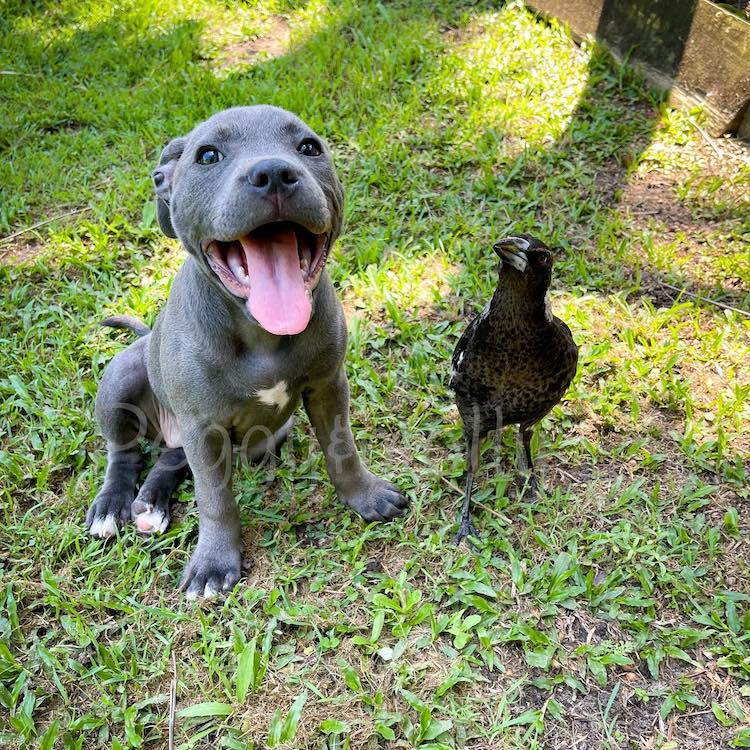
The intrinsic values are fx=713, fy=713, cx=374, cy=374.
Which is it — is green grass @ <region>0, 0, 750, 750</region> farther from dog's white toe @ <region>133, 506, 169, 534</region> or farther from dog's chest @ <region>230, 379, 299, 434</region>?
dog's chest @ <region>230, 379, 299, 434</region>

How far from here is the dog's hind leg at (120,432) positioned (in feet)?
11.4

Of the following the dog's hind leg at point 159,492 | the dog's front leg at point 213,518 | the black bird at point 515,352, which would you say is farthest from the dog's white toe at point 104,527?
the black bird at point 515,352

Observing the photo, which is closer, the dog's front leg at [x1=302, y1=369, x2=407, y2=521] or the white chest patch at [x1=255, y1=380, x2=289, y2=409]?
the white chest patch at [x1=255, y1=380, x2=289, y2=409]

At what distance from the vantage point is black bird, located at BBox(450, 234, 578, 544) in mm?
2834

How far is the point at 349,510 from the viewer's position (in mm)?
3523

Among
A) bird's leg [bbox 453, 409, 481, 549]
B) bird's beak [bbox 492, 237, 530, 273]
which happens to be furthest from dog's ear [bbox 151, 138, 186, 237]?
bird's leg [bbox 453, 409, 481, 549]

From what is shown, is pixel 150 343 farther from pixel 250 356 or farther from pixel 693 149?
pixel 693 149

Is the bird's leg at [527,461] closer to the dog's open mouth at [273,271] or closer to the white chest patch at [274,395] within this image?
the white chest patch at [274,395]

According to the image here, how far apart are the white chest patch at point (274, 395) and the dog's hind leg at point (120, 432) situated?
0.97m

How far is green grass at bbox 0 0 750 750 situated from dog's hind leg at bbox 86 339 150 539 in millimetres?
124

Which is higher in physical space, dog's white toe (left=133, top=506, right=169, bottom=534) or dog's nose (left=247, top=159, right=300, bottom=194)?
dog's nose (left=247, top=159, right=300, bottom=194)

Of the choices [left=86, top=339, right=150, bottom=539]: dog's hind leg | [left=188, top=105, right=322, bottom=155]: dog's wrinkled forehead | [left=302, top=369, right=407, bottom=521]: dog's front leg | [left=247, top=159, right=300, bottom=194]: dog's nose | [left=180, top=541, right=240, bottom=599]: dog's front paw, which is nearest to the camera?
[left=247, top=159, right=300, bottom=194]: dog's nose

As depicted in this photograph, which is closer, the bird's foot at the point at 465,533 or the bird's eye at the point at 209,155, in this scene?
the bird's eye at the point at 209,155

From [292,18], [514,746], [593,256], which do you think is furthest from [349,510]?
[292,18]
